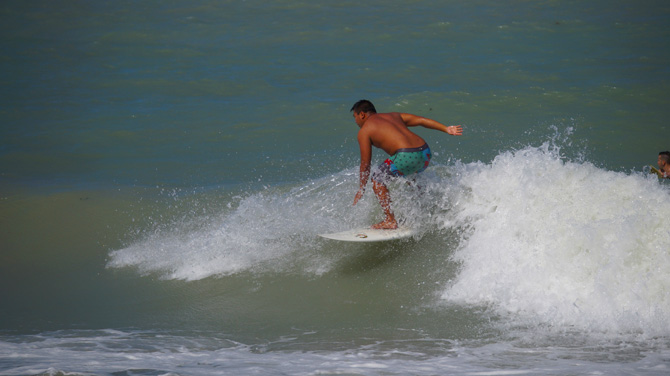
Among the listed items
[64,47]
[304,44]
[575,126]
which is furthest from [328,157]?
[64,47]

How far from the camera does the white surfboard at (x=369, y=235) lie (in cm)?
582

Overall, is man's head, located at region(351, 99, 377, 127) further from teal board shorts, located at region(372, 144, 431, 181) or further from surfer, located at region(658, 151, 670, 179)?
surfer, located at region(658, 151, 670, 179)

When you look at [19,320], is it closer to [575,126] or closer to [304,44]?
[575,126]

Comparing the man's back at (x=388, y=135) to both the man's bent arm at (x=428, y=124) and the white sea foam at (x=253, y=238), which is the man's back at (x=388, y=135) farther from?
the white sea foam at (x=253, y=238)

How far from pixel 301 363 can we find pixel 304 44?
14028 millimetres

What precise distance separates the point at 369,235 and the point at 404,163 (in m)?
0.72

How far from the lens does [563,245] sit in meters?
5.64

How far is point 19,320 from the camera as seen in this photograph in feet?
18.6

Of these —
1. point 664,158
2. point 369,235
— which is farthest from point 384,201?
point 664,158

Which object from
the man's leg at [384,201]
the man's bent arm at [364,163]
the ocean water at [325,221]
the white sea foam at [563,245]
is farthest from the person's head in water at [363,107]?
the white sea foam at [563,245]

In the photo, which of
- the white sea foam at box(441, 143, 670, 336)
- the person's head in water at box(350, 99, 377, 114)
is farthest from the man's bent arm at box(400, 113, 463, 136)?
the white sea foam at box(441, 143, 670, 336)

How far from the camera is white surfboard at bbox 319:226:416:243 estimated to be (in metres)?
5.82

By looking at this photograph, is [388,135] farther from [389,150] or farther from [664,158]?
[664,158]

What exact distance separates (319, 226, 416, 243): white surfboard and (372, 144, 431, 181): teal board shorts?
0.49 m
